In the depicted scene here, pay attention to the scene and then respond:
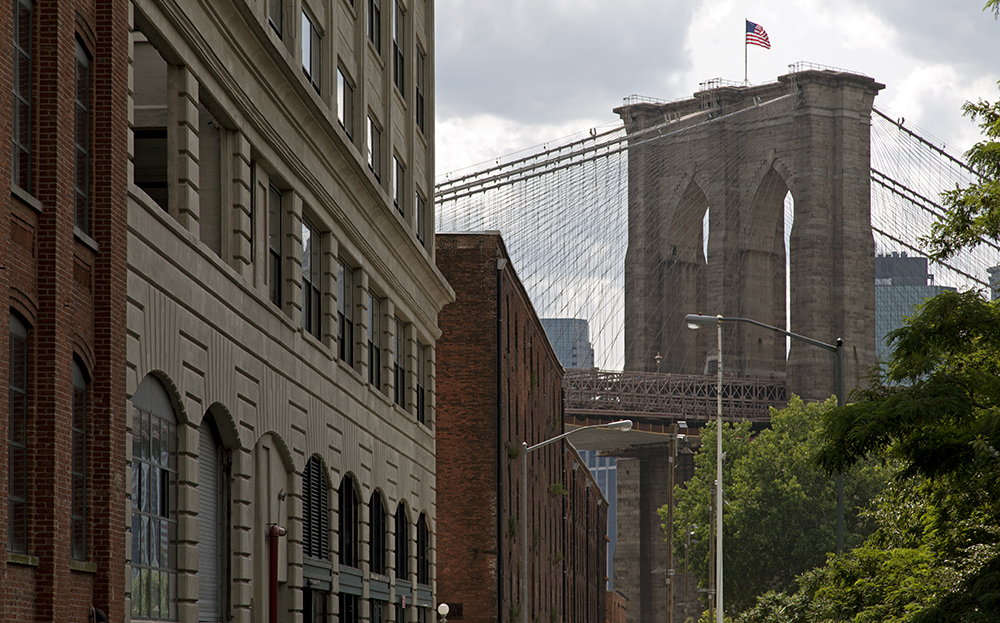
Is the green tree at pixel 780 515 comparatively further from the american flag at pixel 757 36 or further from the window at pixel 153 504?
the window at pixel 153 504

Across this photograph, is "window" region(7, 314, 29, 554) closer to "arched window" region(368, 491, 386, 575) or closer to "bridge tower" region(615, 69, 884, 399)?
"arched window" region(368, 491, 386, 575)

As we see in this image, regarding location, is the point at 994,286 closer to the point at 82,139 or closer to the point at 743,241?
the point at 82,139

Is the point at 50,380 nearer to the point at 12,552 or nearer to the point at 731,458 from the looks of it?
the point at 12,552

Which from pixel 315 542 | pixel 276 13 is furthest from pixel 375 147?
pixel 315 542

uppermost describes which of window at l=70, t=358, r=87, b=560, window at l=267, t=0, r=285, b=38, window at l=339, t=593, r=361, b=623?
window at l=267, t=0, r=285, b=38

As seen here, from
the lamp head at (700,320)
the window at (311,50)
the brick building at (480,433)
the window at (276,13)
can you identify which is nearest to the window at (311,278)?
the window at (311,50)

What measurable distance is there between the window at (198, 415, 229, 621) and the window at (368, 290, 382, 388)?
11.0 m

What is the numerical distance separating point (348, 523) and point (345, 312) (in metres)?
4.47

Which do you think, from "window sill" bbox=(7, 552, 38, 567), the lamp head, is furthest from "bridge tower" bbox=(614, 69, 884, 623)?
"window sill" bbox=(7, 552, 38, 567)

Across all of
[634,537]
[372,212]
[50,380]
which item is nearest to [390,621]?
[372,212]

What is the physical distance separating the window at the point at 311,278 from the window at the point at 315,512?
263 centimetres

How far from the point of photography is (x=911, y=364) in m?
19.0

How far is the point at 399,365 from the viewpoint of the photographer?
Answer: 1449 inches

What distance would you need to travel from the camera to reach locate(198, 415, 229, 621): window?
20.8 metres
